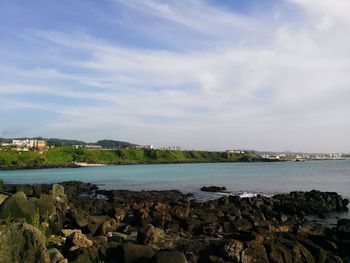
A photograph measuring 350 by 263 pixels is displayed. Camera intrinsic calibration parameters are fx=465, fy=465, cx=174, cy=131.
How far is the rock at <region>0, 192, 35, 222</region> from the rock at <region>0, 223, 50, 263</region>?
8.34 meters

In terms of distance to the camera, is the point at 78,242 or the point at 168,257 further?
the point at 78,242

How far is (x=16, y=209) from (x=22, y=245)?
29.3 feet

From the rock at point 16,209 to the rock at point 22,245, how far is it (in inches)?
328

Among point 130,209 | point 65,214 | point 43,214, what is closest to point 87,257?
point 43,214

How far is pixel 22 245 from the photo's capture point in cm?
1005

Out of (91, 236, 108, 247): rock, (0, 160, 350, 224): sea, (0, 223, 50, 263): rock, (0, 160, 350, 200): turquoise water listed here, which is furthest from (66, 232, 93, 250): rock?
(0, 160, 350, 200): turquoise water

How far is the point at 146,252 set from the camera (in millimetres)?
12734

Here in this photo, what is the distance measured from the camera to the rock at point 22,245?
9.77 metres

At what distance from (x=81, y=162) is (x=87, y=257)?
505ft

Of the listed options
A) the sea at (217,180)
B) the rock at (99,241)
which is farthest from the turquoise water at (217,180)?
the rock at (99,241)

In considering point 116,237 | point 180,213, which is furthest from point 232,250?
point 180,213

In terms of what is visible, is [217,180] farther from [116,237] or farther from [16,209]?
[116,237]

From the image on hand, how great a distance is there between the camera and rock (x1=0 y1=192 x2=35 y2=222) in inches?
719

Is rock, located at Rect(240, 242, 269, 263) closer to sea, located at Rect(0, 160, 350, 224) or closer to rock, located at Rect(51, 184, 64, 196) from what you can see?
sea, located at Rect(0, 160, 350, 224)
